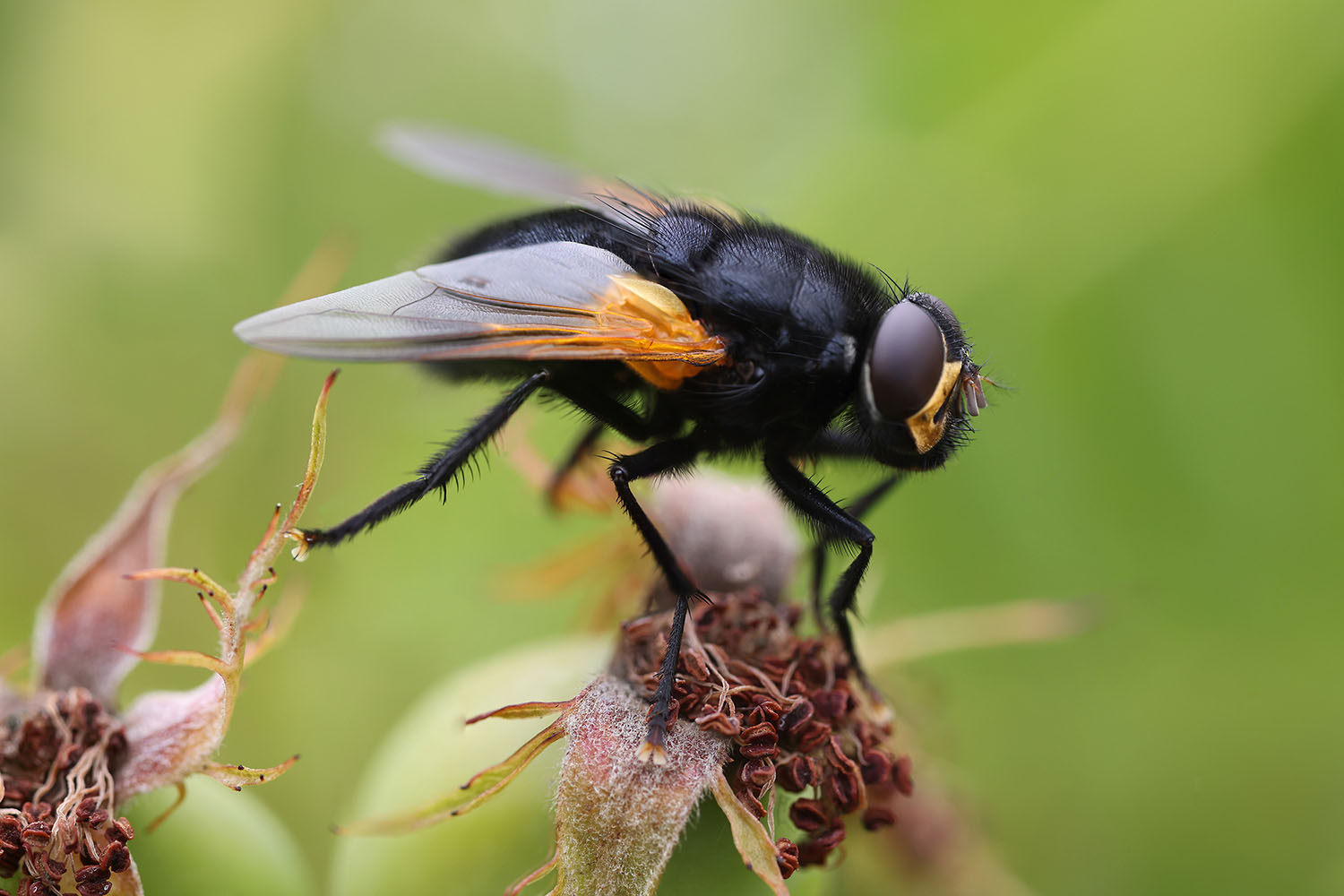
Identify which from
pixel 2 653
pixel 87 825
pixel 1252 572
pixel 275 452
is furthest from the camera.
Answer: pixel 275 452

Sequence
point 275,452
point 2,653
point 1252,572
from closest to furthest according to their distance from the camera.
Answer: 1. point 2,653
2. point 1252,572
3. point 275,452

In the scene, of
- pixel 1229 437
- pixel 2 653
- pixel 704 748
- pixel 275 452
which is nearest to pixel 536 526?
pixel 275 452

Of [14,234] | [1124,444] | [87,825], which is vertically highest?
[1124,444]

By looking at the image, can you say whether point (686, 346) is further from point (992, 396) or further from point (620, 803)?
point (992, 396)

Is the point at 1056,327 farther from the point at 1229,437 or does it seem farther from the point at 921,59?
the point at 921,59

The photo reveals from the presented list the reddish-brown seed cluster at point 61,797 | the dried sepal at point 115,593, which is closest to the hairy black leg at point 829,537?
the dried sepal at point 115,593

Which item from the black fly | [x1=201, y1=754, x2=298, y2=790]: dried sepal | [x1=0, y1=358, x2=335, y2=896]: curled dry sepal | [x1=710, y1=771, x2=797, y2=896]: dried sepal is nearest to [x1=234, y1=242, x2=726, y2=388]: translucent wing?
the black fly

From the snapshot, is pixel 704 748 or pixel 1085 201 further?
pixel 1085 201
